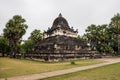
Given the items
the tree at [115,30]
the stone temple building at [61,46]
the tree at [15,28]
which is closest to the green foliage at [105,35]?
the tree at [115,30]

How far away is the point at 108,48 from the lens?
40875mm

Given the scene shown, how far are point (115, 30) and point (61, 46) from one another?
2040 centimetres

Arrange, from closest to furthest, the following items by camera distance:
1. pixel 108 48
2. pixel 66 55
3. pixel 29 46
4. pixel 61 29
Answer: pixel 66 55 < pixel 61 29 < pixel 108 48 < pixel 29 46

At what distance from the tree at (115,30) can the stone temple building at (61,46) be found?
11757 millimetres

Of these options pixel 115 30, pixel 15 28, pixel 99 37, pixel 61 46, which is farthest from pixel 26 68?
pixel 115 30

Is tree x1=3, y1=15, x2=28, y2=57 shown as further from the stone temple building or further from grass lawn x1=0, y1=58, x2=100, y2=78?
grass lawn x1=0, y1=58, x2=100, y2=78

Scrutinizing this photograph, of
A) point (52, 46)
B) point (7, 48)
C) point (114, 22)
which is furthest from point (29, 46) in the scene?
point (114, 22)

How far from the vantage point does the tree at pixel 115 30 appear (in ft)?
135

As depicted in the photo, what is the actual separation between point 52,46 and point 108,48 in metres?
19.0

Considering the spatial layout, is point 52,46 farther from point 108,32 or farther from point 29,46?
point 29,46

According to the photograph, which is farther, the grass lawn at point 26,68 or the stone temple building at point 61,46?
the stone temple building at point 61,46

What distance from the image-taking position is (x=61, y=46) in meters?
29.7

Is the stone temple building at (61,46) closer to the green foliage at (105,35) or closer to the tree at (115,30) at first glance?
the green foliage at (105,35)

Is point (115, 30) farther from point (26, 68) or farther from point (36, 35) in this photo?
point (26, 68)
